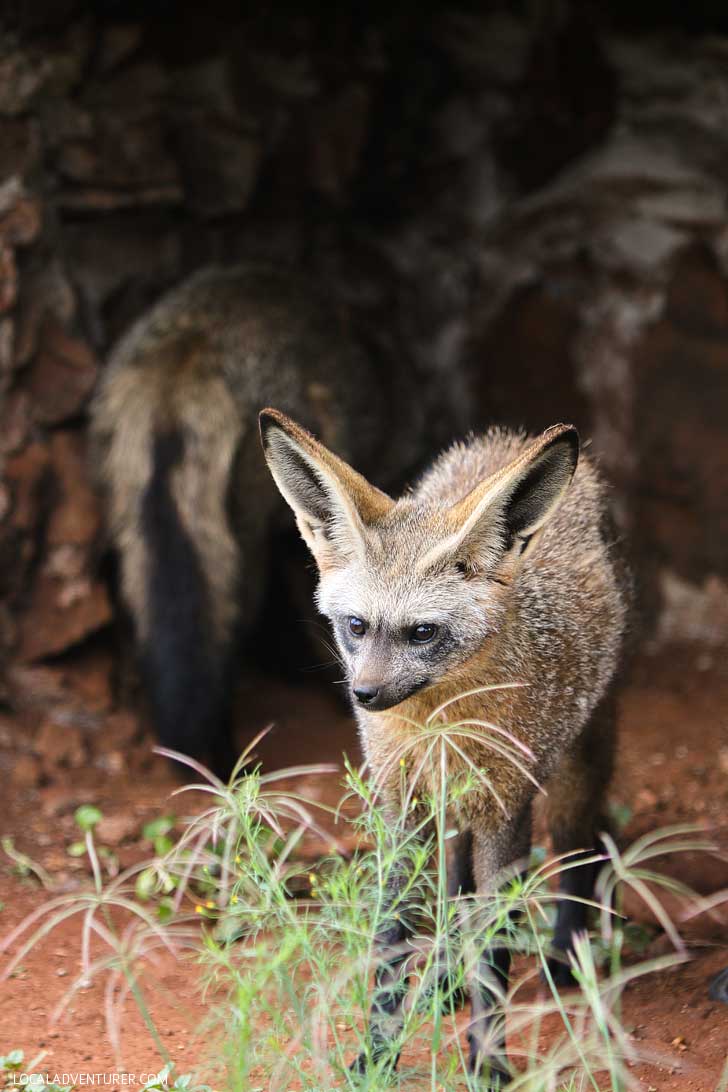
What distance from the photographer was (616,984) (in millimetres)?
2301

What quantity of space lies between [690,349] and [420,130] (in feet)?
6.28

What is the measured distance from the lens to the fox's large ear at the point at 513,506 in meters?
3.05

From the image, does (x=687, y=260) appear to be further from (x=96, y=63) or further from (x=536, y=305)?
(x=96, y=63)

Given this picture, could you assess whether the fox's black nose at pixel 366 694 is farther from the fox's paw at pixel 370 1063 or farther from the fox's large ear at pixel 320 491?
the fox's paw at pixel 370 1063

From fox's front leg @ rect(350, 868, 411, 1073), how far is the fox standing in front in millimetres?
13

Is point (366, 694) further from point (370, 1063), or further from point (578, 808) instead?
point (578, 808)

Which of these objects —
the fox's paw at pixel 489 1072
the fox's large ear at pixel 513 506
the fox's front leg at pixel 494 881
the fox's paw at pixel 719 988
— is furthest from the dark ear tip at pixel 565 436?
the fox's paw at pixel 719 988

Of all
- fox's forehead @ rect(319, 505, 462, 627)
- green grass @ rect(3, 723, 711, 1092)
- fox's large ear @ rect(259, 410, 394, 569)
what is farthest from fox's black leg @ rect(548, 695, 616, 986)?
fox's large ear @ rect(259, 410, 394, 569)

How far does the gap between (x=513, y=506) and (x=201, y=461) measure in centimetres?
251

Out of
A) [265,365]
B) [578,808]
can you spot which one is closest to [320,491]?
[578,808]

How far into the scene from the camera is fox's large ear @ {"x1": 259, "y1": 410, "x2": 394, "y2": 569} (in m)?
3.16

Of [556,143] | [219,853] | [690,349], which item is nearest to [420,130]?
[556,143]

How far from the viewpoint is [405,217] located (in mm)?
7242

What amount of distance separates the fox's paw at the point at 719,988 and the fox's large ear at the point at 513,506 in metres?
1.42
